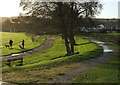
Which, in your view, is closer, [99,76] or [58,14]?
[99,76]

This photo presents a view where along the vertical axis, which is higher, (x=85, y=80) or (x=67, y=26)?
(x=67, y=26)

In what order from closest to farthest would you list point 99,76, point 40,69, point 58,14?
point 99,76 → point 40,69 → point 58,14

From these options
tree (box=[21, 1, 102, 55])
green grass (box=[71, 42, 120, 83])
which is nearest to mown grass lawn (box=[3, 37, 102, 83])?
green grass (box=[71, 42, 120, 83])

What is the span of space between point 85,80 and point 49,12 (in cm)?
1054

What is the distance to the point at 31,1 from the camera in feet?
59.0

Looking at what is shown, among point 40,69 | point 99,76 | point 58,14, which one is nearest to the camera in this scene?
point 99,76

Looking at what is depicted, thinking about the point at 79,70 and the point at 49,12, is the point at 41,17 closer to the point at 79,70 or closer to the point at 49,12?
the point at 49,12

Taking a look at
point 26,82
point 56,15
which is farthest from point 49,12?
point 26,82

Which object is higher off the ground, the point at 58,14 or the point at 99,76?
the point at 58,14

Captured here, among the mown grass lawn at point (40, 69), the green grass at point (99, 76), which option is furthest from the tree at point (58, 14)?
the green grass at point (99, 76)

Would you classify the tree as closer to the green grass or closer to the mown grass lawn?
the mown grass lawn

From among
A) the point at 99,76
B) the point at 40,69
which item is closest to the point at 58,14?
the point at 40,69

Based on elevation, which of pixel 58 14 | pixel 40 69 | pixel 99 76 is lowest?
pixel 40 69

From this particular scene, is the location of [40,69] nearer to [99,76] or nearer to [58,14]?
[99,76]
